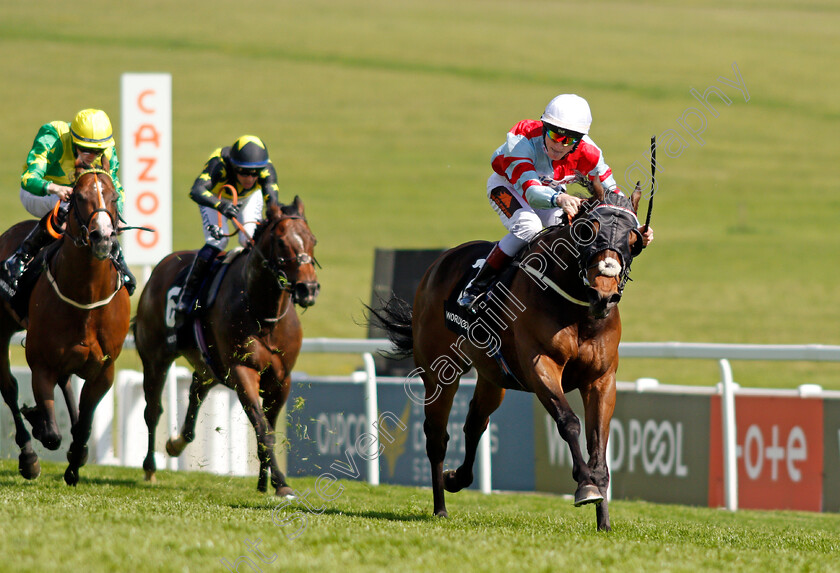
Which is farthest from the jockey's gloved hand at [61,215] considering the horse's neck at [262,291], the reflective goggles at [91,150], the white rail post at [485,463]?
the white rail post at [485,463]

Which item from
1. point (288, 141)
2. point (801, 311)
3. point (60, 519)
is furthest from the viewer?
point (288, 141)

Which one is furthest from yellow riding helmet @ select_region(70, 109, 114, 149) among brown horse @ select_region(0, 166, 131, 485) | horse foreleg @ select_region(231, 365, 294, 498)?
horse foreleg @ select_region(231, 365, 294, 498)

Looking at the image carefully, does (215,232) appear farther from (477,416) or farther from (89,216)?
(477,416)

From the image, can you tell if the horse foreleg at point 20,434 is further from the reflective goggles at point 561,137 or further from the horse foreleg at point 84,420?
the reflective goggles at point 561,137

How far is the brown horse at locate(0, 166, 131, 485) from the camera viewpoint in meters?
6.39

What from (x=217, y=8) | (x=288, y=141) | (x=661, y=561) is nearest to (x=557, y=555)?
(x=661, y=561)

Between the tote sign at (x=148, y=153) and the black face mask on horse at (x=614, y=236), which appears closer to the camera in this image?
the black face mask on horse at (x=614, y=236)

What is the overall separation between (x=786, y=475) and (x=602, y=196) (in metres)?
3.38

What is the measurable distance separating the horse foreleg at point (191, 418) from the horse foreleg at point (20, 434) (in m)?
1.10

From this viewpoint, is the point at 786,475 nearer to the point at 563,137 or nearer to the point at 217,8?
the point at 563,137

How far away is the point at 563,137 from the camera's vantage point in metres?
5.91

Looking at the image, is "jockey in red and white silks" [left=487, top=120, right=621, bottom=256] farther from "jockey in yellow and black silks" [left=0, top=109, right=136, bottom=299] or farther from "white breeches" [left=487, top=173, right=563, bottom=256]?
"jockey in yellow and black silks" [left=0, top=109, right=136, bottom=299]

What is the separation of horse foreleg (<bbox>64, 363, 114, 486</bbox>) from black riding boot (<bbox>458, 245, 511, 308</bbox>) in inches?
87.1

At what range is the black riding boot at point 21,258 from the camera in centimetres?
697
